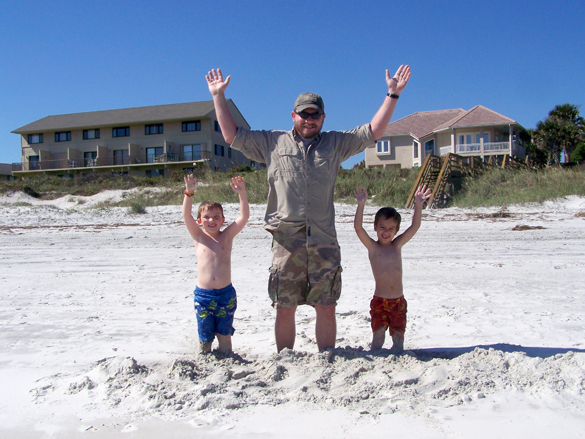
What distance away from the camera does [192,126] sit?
38.2 meters

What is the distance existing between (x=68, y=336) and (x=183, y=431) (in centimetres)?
207

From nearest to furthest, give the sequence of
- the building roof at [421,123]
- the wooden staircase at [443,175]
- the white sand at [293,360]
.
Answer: the white sand at [293,360] → the wooden staircase at [443,175] → the building roof at [421,123]

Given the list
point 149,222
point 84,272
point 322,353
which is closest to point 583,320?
point 322,353

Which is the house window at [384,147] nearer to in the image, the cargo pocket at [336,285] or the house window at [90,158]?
the house window at [90,158]

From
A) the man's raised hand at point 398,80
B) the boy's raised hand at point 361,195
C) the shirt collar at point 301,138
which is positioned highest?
the man's raised hand at point 398,80

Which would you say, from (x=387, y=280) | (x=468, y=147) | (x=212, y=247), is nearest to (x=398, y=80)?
(x=387, y=280)

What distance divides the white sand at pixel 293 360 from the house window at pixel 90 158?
35118 mm

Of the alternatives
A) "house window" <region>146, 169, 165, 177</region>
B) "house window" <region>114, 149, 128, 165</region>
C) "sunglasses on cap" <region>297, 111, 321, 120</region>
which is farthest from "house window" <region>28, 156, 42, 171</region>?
"sunglasses on cap" <region>297, 111, 321, 120</region>

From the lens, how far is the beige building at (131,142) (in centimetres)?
3769

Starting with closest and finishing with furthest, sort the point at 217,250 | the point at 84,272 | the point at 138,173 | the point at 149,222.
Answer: the point at 217,250
the point at 84,272
the point at 149,222
the point at 138,173

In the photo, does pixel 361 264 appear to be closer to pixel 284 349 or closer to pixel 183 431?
pixel 284 349

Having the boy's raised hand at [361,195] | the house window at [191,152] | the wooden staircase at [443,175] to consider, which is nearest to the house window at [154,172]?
the house window at [191,152]

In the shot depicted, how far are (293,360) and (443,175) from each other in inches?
645

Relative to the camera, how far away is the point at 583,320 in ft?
13.3
